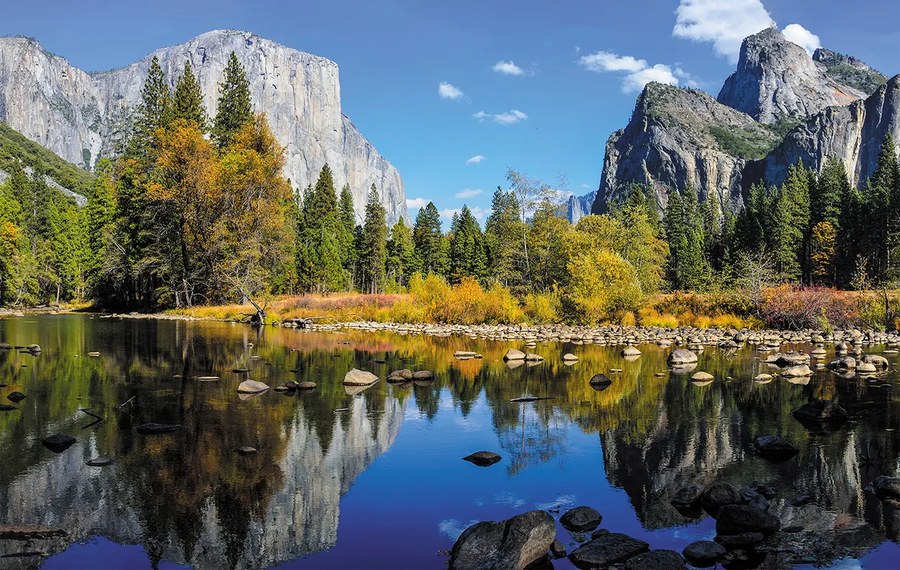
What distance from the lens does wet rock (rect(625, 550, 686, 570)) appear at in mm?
4934

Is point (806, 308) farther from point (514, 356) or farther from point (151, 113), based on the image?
point (151, 113)

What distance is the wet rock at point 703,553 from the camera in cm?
518

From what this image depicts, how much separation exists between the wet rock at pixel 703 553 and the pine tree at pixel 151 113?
51990 millimetres

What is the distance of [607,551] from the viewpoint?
526cm

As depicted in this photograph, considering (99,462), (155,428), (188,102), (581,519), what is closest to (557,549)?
(581,519)

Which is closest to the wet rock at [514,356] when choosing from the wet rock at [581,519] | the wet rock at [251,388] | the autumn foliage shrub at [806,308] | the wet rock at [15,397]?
the wet rock at [251,388]

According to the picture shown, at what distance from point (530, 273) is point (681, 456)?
38.3 metres

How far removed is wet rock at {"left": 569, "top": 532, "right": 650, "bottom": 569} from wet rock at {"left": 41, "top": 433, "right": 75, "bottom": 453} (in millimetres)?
7267

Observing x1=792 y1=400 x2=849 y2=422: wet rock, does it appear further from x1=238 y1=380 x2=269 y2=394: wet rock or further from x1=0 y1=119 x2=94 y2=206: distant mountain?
x1=0 y1=119 x2=94 y2=206: distant mountain

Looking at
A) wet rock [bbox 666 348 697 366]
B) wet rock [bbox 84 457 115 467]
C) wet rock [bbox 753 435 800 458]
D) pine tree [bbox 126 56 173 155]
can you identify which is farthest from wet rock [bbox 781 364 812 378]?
pine tree [bbox 126 56 173 155]

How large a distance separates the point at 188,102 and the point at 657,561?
182 ft

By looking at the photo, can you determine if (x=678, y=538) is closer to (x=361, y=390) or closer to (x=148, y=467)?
(x=148, y=467)

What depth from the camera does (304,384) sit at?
1363 cm

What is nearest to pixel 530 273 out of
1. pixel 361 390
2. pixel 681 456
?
pixel 361 390
